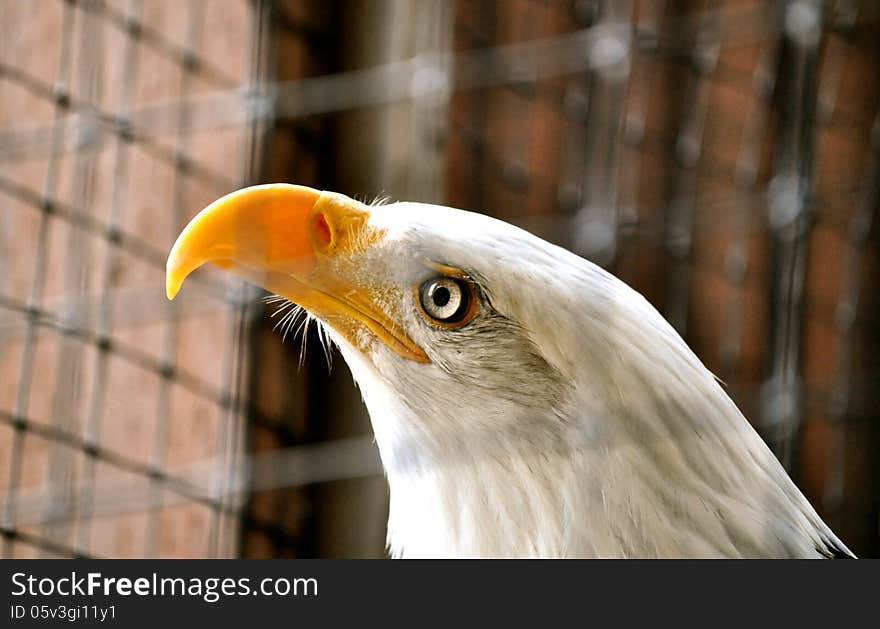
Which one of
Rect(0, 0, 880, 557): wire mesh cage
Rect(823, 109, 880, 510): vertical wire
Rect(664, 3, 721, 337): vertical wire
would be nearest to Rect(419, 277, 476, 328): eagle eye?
Rect(0, 0, 880, 557): wire mesh cage

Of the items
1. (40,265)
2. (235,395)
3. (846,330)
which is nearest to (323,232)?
(235,395)

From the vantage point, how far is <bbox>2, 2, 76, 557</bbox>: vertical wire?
64.1 inches

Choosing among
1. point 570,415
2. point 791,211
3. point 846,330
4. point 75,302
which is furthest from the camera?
point 846,330

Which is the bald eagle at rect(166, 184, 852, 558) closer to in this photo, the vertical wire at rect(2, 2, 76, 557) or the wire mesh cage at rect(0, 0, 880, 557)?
the wire mesh cage at rect(0, 0, 880, 557)

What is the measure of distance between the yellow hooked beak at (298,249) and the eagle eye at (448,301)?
1.4 inches

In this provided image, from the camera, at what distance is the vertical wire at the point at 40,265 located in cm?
163

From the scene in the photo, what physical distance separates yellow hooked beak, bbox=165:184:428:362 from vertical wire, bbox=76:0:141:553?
2.23 feet

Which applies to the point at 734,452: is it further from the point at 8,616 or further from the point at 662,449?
the point at 8,616

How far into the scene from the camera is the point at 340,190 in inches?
68.8

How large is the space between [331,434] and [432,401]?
667 mm

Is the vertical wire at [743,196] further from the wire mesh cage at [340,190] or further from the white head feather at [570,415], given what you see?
the white head feather at [570,415]

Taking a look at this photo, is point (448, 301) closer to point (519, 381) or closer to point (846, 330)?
point (519, 381)

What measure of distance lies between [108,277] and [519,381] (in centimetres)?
94

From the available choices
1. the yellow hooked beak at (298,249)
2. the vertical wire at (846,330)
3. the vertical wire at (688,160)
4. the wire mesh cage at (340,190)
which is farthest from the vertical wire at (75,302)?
the vertical wire at (846,330)
